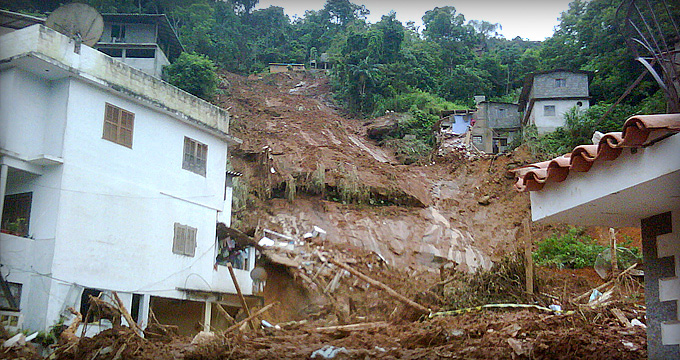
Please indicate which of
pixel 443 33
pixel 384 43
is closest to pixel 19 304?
pixel 443 33

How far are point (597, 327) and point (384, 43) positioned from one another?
11063 millimetres

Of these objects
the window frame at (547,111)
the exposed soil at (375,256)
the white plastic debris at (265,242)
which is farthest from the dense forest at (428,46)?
the white plastic debris at (265,242)

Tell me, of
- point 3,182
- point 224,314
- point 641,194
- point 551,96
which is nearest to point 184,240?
point 224,314

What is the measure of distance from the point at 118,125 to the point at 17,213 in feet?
8.78

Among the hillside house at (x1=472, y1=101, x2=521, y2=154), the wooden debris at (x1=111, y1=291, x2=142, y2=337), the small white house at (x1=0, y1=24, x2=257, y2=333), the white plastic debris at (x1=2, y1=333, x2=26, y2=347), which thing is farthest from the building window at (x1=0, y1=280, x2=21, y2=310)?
the hillside house at (x1=472, y1=101, x2=521, y2=154)

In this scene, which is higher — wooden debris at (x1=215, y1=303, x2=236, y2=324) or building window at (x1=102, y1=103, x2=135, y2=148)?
building window at (x1=102, y1=103, x2=135, y2=148)

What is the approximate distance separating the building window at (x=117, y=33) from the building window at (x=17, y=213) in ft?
11.3

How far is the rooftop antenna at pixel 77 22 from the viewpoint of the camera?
28.6ft

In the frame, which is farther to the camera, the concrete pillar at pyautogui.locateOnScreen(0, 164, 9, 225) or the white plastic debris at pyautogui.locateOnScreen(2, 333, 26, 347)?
the concrete pillar at pyautogui.locateOnScreen(0, 164, 9, 225)

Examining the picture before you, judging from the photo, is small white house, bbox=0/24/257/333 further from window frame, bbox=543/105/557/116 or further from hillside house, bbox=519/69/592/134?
window frame, bbox=543/105/557/116

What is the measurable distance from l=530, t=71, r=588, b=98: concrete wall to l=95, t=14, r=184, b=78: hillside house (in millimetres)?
7785

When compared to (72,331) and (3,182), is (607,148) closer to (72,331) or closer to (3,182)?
(3,182)

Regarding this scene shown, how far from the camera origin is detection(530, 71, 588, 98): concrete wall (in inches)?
492

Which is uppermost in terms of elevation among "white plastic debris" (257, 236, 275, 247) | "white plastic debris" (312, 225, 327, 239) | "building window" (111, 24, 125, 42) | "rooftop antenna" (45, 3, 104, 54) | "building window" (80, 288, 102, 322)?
"building window" (111, 24, 125, 42)
